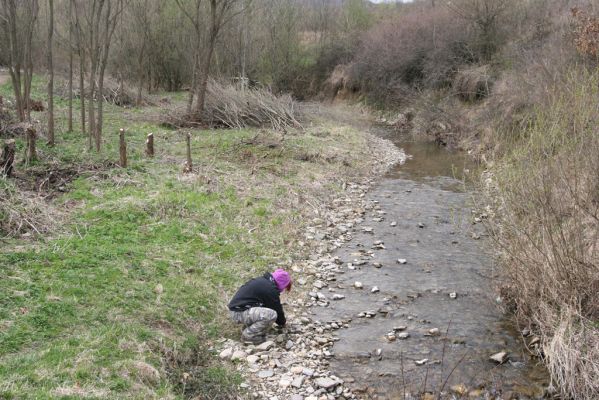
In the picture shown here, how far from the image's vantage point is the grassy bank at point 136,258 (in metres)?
5.14

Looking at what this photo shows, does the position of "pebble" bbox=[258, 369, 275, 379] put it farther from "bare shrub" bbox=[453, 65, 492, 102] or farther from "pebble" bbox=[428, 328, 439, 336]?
"bare shrub" bbox=[453, 65, 492, 102]

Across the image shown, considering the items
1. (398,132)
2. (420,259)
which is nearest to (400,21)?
(398,132)

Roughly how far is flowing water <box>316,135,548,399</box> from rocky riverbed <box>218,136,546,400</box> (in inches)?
0.6

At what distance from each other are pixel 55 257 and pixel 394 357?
4870 millimetres

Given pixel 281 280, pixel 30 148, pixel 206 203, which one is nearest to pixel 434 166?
pixel 206 203

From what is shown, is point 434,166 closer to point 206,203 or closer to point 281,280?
point 206,203

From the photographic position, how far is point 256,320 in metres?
6.45

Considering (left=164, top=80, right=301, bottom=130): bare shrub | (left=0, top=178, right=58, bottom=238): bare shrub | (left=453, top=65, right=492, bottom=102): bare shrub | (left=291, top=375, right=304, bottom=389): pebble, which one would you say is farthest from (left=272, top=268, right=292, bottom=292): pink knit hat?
(left=453, top=65, right=492, bottom=102): bare shrub

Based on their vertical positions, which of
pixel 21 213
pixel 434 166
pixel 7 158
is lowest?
pixel 21 213

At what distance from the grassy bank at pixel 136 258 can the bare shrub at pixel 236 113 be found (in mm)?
5077

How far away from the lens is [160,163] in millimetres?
12883

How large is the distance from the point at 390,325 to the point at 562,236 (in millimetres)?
2523

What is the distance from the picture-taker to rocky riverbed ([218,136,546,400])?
5.74m

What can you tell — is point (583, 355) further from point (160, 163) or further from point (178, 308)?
point (160, 163)
